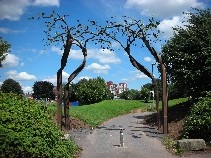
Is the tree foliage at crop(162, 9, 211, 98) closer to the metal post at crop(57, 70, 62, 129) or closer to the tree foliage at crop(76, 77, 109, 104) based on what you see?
the metal post at crop(57, 70, 62, 129)

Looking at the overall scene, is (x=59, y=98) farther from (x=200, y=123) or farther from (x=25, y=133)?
(x=25, y=133)

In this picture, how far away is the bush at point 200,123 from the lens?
51.7 ft

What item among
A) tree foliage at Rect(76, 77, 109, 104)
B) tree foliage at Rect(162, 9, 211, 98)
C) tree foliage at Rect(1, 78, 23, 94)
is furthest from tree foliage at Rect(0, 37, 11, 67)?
tree foliage at Rect(1, 78, 23, 94)

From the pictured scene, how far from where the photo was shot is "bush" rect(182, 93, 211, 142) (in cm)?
1576

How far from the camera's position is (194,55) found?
76.3 ft

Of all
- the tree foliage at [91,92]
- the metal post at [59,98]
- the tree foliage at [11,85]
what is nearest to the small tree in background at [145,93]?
the tree foliage at [91,92]

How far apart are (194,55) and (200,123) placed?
8644 millimetres

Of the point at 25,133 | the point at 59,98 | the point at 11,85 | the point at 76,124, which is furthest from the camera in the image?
the point at 11,85

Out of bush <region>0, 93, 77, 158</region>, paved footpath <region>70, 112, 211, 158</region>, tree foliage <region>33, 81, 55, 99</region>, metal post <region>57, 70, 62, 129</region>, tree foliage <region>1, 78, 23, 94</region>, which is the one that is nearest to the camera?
bush <region>0, 93, 77, 158</region>

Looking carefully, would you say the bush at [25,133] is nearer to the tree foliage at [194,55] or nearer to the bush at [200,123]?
the bush at [200,123]

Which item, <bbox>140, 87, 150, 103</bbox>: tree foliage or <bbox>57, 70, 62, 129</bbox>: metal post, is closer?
<bbox>57, 70, 62, 129</bbox>: metal post

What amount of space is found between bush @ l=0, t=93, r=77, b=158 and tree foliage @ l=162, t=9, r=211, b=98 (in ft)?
48.1

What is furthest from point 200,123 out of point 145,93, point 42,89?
point 42,89

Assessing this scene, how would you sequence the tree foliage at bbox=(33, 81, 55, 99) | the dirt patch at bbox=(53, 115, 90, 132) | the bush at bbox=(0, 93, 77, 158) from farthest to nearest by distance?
the tree foliage at bbox=(33, 81, 55, 99) < the dirt patch at bbox=(53, 115, 90, 132) < the bush at bbox=(0, 93, 77, 158)
